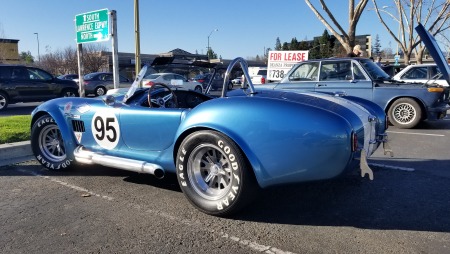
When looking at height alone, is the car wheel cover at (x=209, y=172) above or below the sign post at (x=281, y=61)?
below

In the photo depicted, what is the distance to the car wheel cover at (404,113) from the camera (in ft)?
27.6

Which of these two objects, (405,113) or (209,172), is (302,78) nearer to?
(405,113)

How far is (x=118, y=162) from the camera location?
3896 millimetres

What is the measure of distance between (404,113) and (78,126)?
7046 millimetres

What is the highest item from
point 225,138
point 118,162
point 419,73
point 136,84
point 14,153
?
point 419,73

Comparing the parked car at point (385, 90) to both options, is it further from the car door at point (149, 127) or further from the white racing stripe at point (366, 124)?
the car door at point (149, 127)

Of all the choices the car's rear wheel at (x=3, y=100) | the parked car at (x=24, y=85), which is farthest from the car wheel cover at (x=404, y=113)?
the car's rear wheel at (x=3, y=100)

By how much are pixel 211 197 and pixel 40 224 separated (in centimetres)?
145

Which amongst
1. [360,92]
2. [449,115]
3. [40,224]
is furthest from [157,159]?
[449,115]

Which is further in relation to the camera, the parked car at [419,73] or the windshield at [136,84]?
the parked car at [419,73]

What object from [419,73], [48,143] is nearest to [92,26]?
[48,143]

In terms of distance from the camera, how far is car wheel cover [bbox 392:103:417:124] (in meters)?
8.41

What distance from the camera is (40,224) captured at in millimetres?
3186

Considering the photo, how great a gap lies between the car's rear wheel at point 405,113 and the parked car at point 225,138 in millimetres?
4856
